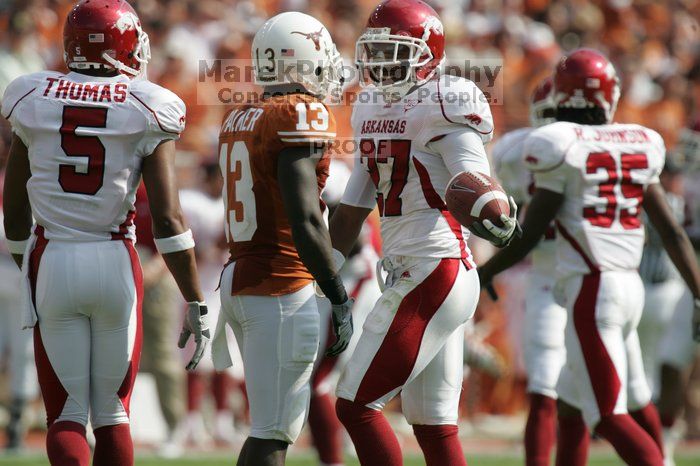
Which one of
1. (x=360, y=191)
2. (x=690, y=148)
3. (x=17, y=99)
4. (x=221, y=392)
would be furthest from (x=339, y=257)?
(x=221, y=392)

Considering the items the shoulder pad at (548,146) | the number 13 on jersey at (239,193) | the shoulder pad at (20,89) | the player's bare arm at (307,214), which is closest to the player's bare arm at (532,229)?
the shoulder pad at (548,146)

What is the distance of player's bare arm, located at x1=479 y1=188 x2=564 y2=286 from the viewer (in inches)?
189

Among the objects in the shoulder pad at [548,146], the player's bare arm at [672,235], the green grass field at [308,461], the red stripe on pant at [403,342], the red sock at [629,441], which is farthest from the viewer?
the green grass field at [308,461]

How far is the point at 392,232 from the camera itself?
13.8 ft

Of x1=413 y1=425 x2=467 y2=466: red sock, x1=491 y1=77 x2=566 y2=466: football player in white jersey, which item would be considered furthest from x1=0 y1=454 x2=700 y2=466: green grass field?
x1=413 y1=425 x2=467 y2=466: red sock

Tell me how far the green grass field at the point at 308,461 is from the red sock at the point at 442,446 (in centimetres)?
292

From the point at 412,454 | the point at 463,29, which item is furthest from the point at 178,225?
the point at 463,29

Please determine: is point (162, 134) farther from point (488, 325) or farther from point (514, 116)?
point (514, 116)

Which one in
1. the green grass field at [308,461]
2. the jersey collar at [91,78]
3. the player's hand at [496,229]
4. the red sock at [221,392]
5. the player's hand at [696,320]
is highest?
the jersey collar at [91,78]

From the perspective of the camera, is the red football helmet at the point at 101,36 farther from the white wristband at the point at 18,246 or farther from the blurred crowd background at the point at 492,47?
the blurred crowd background at the point at 492,47

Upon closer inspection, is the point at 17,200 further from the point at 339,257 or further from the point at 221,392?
the point at 221,392

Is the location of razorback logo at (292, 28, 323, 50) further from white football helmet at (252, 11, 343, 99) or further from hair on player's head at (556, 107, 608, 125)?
hair on player's head at (556, 107, 608, 125)

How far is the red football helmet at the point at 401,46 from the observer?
4.14 m

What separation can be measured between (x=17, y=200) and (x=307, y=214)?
114 centimetres
